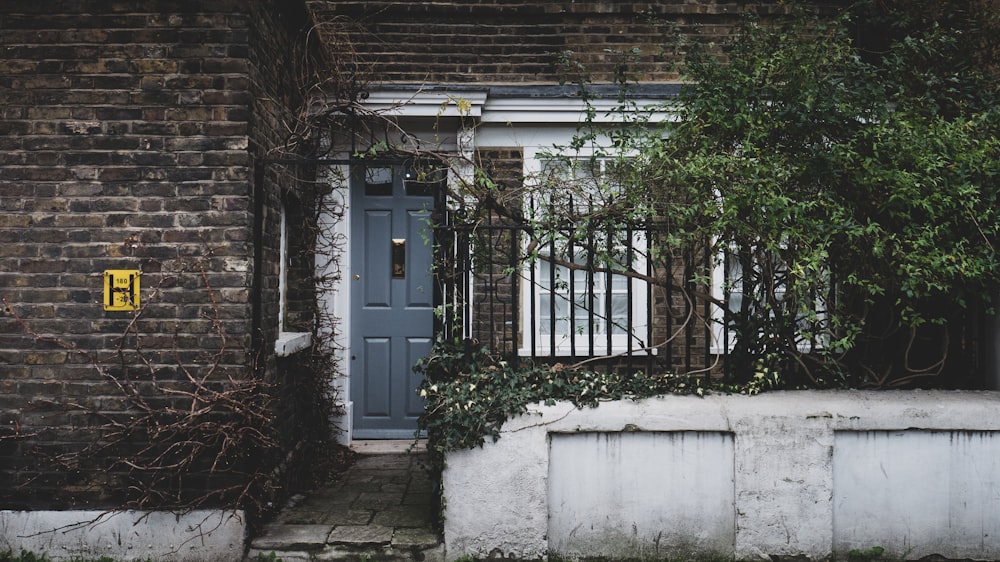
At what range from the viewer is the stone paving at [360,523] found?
4090 mm

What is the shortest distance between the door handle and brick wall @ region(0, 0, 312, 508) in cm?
255

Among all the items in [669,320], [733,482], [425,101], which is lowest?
[733,482]

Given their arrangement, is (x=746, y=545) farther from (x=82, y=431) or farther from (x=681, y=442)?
(x=82, y=431)

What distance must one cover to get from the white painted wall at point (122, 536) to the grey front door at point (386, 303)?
101 inches

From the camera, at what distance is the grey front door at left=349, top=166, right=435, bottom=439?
21.9 ft

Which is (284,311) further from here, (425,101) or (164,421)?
(425,101)

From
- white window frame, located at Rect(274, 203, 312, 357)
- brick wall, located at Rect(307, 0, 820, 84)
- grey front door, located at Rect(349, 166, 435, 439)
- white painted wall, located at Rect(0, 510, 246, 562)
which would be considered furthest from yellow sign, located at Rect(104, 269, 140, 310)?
brick wall, located at Rect(307, 0, 820, 84)

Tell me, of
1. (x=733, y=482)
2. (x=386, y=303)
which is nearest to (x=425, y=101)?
(x=386, y=303)

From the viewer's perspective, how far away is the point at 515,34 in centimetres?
702

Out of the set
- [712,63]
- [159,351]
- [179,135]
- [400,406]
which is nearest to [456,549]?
[159,351]

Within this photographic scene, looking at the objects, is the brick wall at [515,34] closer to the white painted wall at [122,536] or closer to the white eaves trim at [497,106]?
the white eaves trim at [497,106]

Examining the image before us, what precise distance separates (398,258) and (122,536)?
3.47 m

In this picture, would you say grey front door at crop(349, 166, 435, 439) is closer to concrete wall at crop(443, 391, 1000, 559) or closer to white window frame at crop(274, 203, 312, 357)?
white window frame at crop(274, 203, 312, 357)

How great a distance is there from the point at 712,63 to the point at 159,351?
4192 millimetres
